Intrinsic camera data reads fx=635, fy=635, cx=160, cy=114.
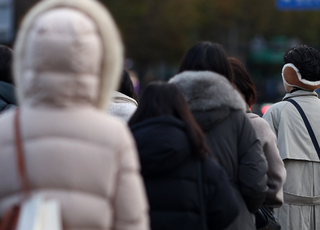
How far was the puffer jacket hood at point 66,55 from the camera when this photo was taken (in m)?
2.16

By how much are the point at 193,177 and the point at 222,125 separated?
521 mm

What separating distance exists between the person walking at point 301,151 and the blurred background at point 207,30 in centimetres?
2106

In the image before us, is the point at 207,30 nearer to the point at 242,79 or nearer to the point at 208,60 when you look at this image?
the point at 242,79

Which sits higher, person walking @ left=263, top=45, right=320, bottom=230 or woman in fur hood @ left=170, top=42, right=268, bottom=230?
woman in fur hood @ left=170, top=42, right=268, bottom=230

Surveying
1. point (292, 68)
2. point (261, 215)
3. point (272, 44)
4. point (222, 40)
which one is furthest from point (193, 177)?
point (272, 44)

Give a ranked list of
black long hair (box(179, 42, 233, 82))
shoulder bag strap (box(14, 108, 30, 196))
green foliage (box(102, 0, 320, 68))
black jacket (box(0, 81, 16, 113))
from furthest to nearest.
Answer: green foliage (box(102, 0, 320, 68)), black jacket (box(0, 81, 16, 113)), black long hair (box(179, 42, 233, 82)), shoulder bag strap (box(14, 108, 30, 196))

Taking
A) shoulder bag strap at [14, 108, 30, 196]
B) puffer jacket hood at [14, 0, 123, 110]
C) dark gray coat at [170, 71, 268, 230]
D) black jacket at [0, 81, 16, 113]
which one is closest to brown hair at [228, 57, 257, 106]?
dark gray coat at [170, 71, 268, 230]

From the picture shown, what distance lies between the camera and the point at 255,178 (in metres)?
3.58

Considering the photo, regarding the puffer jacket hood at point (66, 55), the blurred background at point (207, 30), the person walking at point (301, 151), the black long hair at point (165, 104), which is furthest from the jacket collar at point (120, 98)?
the blurred background at point (207, 30)

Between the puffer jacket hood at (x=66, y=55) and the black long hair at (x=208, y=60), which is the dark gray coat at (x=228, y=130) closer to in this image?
the black long hair at (x=208, y=60)

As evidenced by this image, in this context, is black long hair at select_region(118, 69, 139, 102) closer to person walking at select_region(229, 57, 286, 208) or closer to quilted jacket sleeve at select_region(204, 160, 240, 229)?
person walking at select_region(229, 57, 286, 208)

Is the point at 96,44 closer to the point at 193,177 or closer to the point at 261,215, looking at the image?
the point at 193,177

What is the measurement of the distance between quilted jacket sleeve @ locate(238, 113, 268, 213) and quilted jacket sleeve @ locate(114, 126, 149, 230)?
1.47 meters

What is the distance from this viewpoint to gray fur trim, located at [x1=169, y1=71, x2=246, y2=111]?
357cm
